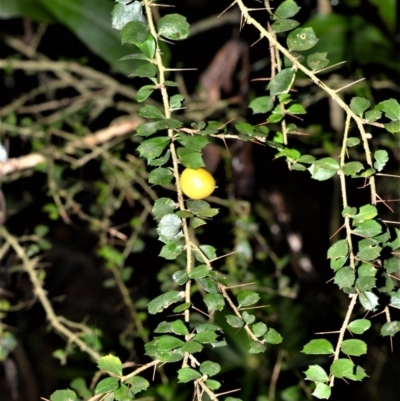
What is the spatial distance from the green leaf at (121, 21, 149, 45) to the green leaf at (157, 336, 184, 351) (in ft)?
0.91

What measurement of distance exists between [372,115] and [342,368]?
0.23 metres

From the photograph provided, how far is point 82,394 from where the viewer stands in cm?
78

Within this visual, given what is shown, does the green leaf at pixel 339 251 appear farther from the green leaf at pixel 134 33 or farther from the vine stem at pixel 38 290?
the vine stem at pixel 38 290

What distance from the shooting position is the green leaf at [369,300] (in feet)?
1.68

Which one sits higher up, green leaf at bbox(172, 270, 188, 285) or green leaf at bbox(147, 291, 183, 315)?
green leaf at bbox(172, 270, 188, 285)

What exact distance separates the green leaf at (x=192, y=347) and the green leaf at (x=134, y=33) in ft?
Result: 0.93

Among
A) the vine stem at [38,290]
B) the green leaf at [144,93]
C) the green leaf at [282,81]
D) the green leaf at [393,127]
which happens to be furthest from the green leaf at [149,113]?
the vine stem at [38,290]

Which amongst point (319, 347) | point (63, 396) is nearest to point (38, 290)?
point (63, 396)

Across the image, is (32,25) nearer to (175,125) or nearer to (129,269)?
(129,269)

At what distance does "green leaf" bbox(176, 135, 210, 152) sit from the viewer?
1.79 feet

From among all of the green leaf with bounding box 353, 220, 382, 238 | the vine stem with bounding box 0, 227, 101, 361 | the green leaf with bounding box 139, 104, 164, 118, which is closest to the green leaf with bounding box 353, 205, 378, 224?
the green leaf with bounding box 353, 220, 382, 238

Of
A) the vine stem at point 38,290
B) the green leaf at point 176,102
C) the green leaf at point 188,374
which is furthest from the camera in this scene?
the vine stem at point 38,290

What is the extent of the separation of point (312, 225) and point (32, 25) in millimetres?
1003

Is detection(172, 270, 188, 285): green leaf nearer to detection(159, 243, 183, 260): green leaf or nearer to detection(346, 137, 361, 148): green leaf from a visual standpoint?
detection(159, 243, 183, 260): green leaf
